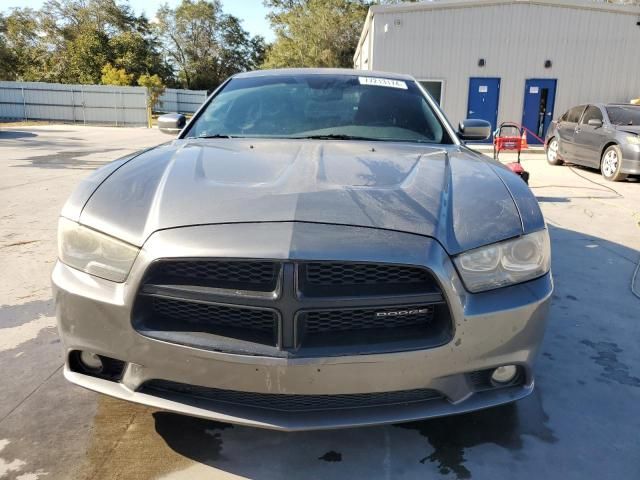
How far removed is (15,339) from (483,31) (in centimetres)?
1731

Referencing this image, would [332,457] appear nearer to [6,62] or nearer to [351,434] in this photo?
[351,434]

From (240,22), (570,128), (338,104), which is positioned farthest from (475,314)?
(240,22)

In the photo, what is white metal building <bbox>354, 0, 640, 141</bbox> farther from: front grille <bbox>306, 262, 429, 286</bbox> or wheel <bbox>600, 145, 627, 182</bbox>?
front grille <bbox>306, 262, 429, 286</bbox>

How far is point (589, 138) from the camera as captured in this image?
10.6 m

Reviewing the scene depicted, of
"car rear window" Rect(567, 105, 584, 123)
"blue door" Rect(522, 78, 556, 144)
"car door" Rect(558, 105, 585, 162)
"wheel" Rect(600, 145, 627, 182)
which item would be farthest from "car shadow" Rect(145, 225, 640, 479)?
"blue door" Rect(522, 78, 556, 144)

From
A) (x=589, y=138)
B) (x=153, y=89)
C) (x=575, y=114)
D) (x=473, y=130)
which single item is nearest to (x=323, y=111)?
(x=473, y=130)

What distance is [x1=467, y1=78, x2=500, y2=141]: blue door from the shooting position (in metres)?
17.3

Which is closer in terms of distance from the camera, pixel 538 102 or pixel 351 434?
pixel 351 434

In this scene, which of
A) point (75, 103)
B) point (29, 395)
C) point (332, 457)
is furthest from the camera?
point (75, 103)

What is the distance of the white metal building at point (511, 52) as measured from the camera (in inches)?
661

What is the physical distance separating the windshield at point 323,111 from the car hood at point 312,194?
0.53 meters

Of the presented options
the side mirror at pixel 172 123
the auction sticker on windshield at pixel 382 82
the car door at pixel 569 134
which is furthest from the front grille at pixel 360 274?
the car door at pixel 569 134

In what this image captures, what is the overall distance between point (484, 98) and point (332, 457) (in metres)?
17.3

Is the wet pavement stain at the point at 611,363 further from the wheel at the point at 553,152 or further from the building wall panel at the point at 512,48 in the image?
the building wall panel at the point at 512,48
